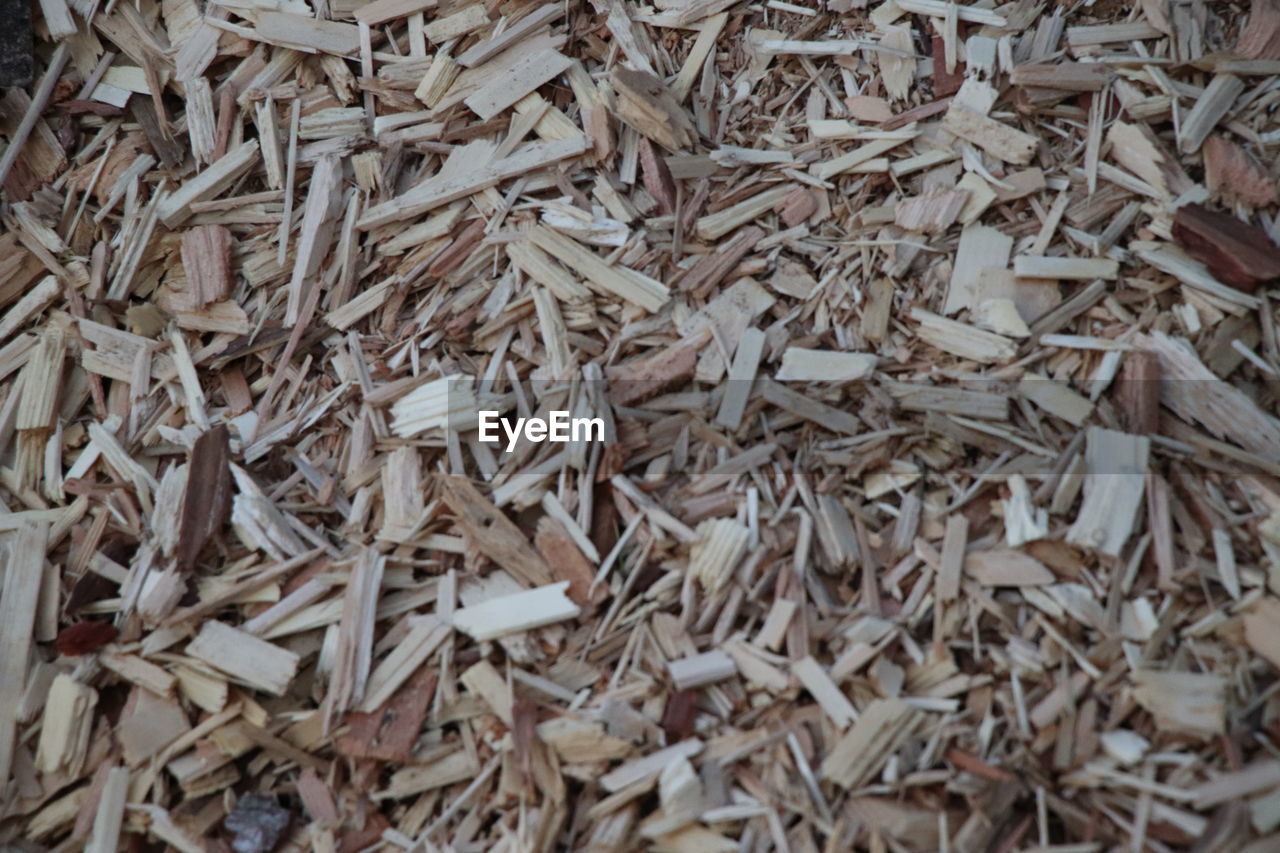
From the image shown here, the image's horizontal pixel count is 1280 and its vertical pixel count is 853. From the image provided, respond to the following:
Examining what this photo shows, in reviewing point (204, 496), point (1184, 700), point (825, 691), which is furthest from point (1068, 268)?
point (204, 496)

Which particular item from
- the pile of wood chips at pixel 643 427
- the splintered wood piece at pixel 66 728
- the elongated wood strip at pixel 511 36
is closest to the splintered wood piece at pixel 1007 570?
the pile of wood chips at pixel 643 427

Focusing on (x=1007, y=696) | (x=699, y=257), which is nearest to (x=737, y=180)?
(x=699, y=257)

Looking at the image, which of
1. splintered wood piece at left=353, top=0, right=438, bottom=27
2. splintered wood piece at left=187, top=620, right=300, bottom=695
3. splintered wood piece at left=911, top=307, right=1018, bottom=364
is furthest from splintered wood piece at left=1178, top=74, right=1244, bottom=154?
splintered wood piece at left=187, top=620, right=300, bottom=695

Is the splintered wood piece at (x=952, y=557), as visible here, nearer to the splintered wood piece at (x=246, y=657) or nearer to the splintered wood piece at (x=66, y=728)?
the splintered wood piece at (x=246, y=657)

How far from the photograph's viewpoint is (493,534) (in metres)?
2.05

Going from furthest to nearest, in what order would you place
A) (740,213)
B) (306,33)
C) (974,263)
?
(306,33) → (740,213) → (974,263)

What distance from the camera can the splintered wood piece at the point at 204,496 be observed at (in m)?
2.09

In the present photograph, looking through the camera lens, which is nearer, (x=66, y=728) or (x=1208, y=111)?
(x=66, y=728)

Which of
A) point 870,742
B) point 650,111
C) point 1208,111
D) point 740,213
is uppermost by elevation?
point 650,111

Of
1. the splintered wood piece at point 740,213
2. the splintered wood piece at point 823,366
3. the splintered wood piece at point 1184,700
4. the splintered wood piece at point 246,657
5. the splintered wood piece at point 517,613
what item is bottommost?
the splintered wood piece at point 1184,700

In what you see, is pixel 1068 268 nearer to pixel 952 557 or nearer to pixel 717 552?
pixel 952 557

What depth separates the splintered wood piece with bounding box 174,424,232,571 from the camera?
2.09 meters

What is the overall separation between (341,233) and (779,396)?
1163 mm

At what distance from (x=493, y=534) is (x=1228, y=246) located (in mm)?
1623
